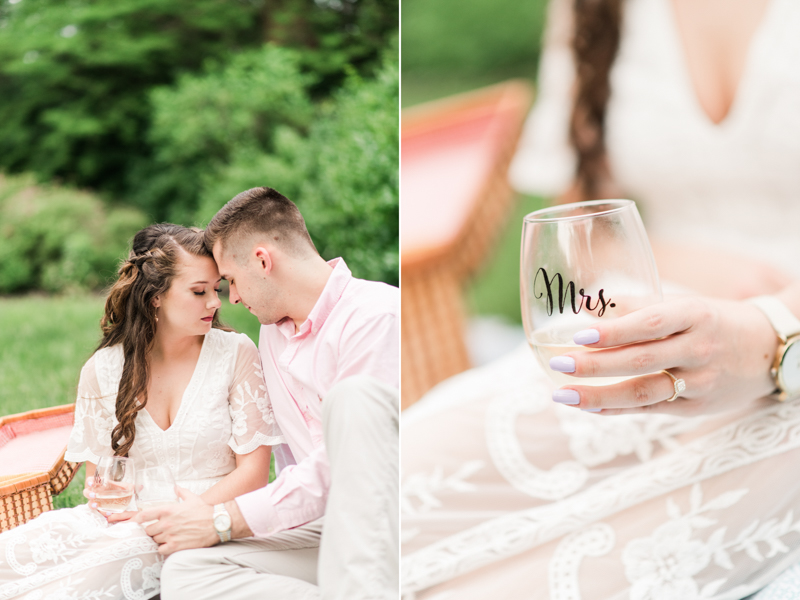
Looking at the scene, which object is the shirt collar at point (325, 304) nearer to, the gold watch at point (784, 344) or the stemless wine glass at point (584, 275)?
the stemless wine glass at point (584, 275)

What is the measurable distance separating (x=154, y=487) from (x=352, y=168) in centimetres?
67

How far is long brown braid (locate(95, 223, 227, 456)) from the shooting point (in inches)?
38.8

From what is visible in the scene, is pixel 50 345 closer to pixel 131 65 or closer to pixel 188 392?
pixel 188 392

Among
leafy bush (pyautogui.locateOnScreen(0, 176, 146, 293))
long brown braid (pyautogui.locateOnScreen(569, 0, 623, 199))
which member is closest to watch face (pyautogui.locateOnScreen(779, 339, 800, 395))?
long brown braid (pyautogui.locateOnScreen(569, 0, 623, 199))

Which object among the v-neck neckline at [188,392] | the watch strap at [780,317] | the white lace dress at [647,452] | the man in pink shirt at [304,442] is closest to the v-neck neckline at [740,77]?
the white lace dress at [647,452]

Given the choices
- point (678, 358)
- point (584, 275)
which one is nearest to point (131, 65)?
point (584, 275)

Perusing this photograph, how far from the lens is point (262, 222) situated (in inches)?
40.9

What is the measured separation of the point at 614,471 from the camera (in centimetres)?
111

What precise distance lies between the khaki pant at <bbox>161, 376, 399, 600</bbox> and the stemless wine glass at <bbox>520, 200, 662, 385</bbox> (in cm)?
39

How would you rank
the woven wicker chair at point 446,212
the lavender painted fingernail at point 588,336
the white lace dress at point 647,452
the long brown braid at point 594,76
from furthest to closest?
1. the woven wicker chair at point 446,212
2. the long brown braid at point 594,76
3. the white lace dress at point 647,452
4. the lavender painted fingernail at point 588,336

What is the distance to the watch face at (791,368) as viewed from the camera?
0.88 m

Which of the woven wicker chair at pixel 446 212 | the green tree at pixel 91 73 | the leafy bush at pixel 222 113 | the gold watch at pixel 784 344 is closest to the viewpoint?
the gold watch at pixel 784 344

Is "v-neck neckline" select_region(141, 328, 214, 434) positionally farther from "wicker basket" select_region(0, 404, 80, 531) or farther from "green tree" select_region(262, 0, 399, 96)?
"green tree" select_region(262, 0, 399, 96)

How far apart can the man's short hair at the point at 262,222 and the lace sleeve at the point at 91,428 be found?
0.28 m
